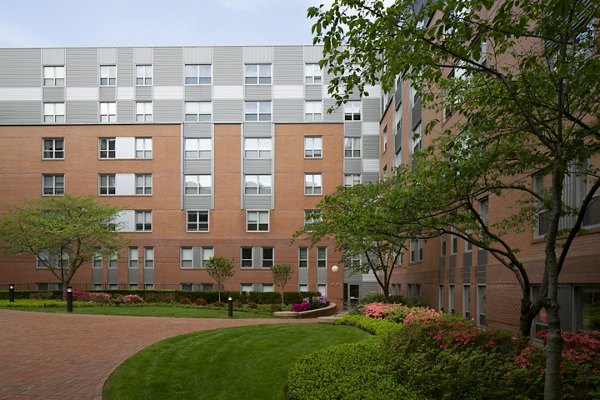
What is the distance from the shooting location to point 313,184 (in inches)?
1763

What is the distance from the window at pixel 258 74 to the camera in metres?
A: 45.3

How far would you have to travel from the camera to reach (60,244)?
115ft

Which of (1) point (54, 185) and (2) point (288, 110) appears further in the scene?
(2) point (288, 110)

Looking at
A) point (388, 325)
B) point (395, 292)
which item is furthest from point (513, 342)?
point (395, 292)

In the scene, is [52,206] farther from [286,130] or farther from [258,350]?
[258,350]

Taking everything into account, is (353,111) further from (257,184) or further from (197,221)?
(197,221)

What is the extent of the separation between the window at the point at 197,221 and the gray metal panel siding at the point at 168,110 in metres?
8.26

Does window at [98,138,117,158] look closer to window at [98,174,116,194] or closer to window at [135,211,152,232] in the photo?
window at [98,174,116,194]

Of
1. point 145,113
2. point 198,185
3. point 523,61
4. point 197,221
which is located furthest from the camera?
point 145,113

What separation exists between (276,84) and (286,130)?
13.4 ft

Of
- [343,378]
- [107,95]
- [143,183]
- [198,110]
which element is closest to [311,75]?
[198,110]

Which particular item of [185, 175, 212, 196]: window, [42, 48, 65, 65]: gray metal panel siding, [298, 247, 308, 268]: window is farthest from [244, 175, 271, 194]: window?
[42, 48, 65, 65]: gray metal panel siding

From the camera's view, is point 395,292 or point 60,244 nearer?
point 60,244

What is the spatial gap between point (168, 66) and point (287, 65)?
1023 cm
